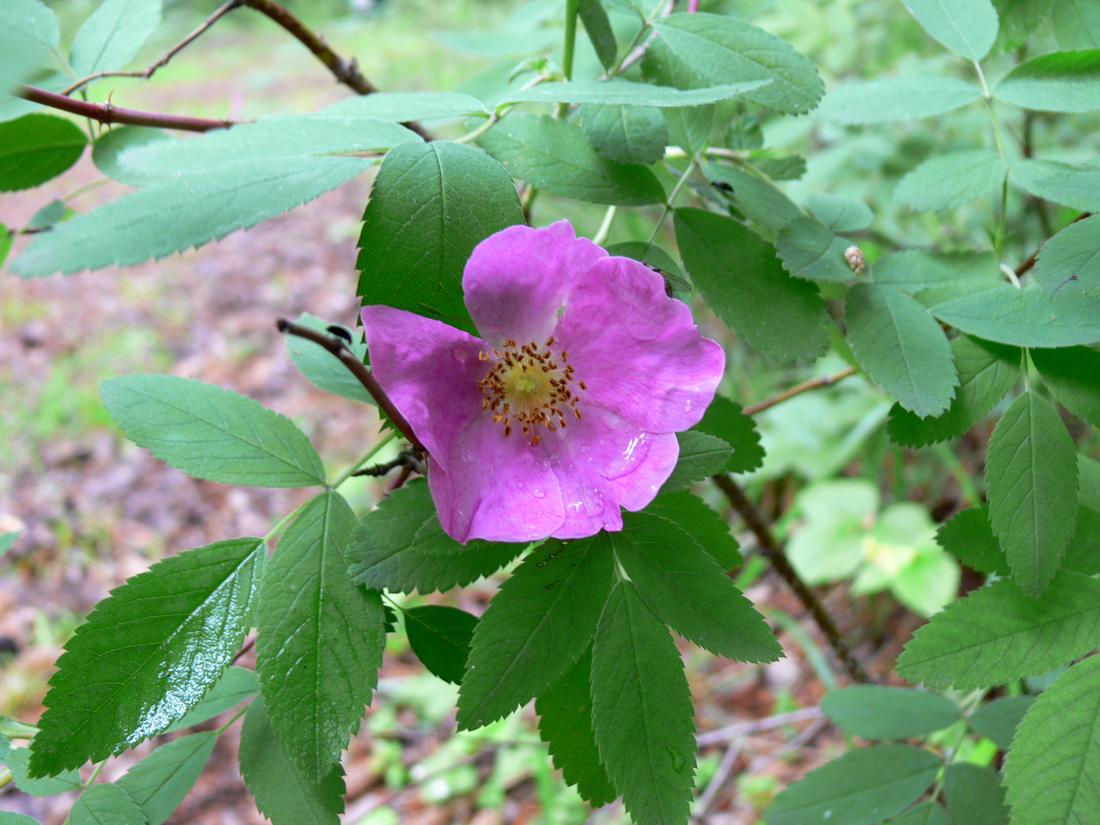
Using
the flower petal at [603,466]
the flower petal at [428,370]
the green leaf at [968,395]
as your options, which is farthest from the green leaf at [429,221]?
the green leaf at [968,395]

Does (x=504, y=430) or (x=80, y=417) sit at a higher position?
(x=504, y=430)

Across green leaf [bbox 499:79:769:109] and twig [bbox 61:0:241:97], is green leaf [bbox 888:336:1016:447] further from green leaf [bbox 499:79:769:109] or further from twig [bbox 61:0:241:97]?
twig [bbox 61:0:241:97]

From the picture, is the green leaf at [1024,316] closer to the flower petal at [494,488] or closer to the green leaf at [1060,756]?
the green leaf at [1060,756]

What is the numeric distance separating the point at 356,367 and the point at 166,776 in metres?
0.39

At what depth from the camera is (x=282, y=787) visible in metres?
0.56

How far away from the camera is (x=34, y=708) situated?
2109 millimetres

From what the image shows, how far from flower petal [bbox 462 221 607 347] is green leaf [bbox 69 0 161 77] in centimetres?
53

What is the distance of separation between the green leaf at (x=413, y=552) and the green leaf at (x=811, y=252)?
32 centimetres

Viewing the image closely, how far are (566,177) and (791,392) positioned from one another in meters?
0.43

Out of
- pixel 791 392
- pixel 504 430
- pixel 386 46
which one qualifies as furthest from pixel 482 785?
pixel 386 46

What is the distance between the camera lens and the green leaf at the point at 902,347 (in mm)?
581

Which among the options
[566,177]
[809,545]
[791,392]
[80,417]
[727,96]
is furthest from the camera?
[80,417]

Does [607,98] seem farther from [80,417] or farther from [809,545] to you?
[80,417]

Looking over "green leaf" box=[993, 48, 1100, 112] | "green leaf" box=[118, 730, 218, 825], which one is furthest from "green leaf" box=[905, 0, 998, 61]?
"green leaf" box=[118, 730, 218, 825]
